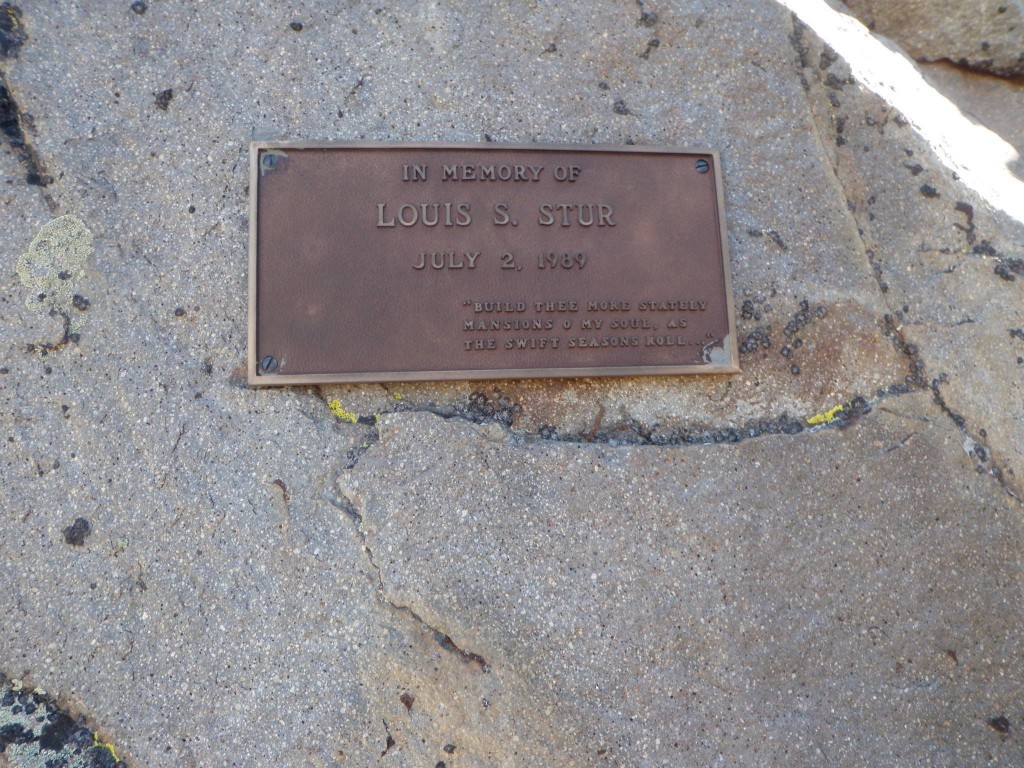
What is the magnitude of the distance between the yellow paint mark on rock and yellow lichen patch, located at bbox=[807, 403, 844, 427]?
7.65ft

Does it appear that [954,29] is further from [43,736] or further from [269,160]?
[43,736]

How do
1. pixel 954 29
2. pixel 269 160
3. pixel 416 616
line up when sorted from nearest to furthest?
pixel 416 616 < pixel 269 160 < pixel 954 29

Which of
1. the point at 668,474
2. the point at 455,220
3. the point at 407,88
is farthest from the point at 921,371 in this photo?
the point at 407,88

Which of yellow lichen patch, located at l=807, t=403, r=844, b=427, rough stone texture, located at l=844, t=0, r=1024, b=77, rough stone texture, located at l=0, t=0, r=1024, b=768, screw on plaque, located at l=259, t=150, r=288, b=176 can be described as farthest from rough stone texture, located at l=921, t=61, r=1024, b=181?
screw on plaque, located at l=259, t=150, r=288, b=176

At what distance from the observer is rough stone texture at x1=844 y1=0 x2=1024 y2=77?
10.3ft

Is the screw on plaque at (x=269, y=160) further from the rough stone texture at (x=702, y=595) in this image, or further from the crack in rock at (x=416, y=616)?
the crack in rock at (x=416, y=616)

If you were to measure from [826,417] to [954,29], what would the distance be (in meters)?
2.14

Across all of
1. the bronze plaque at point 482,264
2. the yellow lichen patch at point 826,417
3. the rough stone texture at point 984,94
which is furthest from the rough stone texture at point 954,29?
the yellow lichen patch at point 826,417

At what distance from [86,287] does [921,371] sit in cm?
272

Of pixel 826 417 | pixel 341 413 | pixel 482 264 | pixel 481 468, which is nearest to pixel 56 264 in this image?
pixel 341 413

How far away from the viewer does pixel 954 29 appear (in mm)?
3176

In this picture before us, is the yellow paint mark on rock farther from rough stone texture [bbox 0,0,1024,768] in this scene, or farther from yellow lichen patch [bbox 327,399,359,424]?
yellow lichen patch [bbox 327,399,359,424]

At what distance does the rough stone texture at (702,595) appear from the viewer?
2.00 metres

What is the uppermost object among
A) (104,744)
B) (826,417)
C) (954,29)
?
(954,29)
